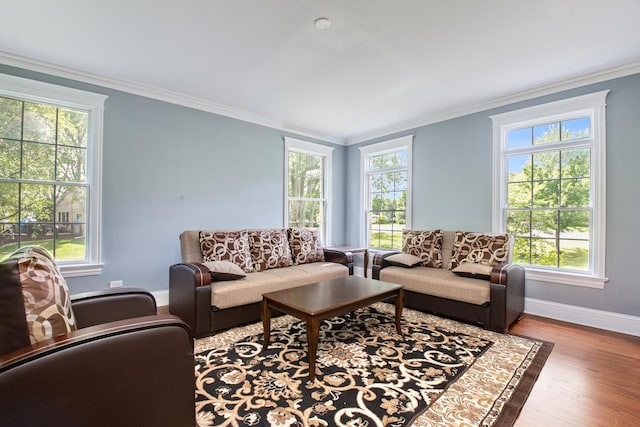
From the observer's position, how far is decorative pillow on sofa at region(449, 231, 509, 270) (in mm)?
3354

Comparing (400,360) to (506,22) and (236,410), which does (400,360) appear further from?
(506,22)

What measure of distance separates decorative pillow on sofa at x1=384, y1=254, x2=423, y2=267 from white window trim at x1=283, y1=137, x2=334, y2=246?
1.83 m

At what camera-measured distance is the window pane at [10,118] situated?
291 cm

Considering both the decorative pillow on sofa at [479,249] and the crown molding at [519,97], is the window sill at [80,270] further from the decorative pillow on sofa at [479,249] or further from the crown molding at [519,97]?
the crown molding at [519,97]

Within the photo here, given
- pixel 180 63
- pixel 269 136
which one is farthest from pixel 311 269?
pixel 180 63

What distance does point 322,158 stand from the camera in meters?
5.61

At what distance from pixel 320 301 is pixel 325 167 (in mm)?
3624

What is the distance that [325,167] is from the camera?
561cm

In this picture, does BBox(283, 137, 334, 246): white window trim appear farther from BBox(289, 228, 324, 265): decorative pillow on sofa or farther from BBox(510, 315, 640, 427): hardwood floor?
BBox(510, 315, 640, 427): hardwood floor

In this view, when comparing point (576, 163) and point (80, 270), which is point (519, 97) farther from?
point (80, 270)

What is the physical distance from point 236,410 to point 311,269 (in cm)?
208

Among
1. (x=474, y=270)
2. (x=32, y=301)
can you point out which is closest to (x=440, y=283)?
(x=474, y=270)

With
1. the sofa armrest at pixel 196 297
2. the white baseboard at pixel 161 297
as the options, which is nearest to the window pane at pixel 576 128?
the sofa armrest at pixel 196 297

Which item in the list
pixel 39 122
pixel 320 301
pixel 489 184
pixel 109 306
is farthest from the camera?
pixel 489 184
